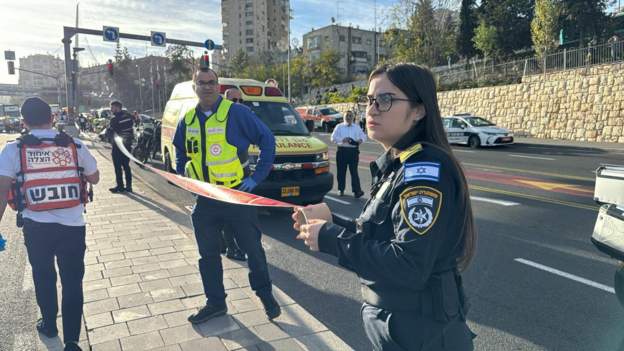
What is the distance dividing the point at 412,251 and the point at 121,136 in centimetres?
1022

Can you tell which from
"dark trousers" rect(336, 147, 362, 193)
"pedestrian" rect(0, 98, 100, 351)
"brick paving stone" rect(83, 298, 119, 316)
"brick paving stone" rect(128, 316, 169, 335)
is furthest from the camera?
"dark trousers" rect(336, 147, 362, 193)

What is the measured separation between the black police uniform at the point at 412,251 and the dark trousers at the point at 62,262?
240 cm

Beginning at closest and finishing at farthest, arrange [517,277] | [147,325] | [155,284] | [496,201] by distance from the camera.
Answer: [147,325] < [155,284] < [517,277] < [496,201]

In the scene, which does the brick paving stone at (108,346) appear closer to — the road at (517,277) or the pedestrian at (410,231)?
the road at (517,277)

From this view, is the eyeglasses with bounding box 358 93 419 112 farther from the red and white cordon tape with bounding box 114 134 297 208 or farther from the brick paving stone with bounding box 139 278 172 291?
the brick paving stone with bounding box 139 278 172 291

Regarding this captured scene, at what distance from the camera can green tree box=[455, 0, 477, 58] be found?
38.8 metres

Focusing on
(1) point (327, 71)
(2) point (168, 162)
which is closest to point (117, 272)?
(2) point (168, 162)

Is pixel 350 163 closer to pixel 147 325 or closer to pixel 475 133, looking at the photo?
pixel 147 325

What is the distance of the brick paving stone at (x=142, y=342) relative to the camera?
3.31 meters

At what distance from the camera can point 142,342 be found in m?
3.39

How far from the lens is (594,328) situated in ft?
12.5

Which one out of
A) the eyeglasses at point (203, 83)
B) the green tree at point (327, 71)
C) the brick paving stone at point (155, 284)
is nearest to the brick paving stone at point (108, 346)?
the brick paving stone at point (155, 284)

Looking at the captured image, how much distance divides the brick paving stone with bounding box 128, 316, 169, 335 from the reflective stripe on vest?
1186 millimetres

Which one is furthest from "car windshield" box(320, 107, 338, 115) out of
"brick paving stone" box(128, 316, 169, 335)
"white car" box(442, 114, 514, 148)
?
"brick paving stone" box(128, 316, 169, 335)
